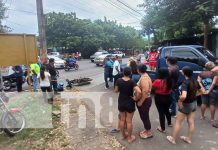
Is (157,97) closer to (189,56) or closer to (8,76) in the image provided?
(189,56)

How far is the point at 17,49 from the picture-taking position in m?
9.14

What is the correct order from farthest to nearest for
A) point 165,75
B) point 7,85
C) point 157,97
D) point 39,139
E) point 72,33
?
1. point 72,33
2. point 7,85
3. point 39,139
4. point 157,97
5. point 165,75

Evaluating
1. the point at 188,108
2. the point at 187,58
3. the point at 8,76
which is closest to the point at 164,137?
the point at 188,108

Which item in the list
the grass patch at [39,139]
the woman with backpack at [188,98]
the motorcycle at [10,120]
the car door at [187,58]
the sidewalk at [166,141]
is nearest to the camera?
the woman with backpack at [188,98]

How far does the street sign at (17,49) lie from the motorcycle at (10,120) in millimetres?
2295

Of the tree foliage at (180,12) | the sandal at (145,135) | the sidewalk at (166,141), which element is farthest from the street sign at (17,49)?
the tree foliage at (180,12)

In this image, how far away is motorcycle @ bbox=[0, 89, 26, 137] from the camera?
20.7ft

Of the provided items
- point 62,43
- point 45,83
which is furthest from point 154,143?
point 62,43

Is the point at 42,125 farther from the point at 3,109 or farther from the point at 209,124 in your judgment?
the point at 209,124

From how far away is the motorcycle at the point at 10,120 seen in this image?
6301 mm

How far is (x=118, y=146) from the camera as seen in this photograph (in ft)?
18.5

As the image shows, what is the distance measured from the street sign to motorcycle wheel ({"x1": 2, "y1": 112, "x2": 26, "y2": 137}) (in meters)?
2.54

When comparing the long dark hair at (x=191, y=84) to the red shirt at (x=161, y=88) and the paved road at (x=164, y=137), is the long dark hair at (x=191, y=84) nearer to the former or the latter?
the red shirt at (x=161, y=88)

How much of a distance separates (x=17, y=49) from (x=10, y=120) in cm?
341
